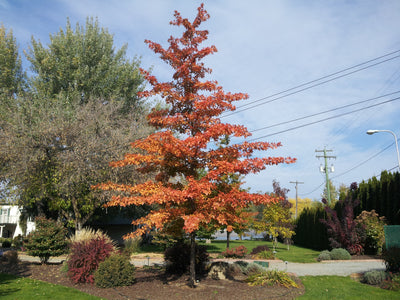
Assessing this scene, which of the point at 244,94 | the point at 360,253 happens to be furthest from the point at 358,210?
the point at 244,94

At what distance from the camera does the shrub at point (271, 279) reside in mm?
9484

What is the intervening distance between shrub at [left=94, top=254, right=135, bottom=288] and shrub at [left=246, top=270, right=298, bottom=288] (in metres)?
3.85

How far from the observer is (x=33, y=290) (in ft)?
29.1

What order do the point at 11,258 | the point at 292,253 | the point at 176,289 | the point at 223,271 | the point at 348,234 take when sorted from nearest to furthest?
the point at 176,289 < the point at 223,271 < the point at 11,258 < the point at 348,234 < the point at 292,253

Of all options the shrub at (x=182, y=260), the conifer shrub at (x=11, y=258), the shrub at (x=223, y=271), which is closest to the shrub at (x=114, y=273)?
the shrub at (x=182, y=260)

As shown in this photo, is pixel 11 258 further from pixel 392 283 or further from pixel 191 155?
pixel 392 283

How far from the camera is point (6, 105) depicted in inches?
743

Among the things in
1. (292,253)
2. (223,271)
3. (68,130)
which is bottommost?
(292,253)

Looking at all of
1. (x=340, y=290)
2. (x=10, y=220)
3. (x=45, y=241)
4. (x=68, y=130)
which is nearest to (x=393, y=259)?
(x=340, y=290)

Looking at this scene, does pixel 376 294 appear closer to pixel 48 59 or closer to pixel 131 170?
pixel 131 170

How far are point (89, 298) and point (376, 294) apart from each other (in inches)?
302

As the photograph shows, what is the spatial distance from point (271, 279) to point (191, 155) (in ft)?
14.9

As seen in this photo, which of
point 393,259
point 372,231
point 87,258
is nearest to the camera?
point 393,259

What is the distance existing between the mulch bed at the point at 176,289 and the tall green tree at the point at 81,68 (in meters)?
12.7
